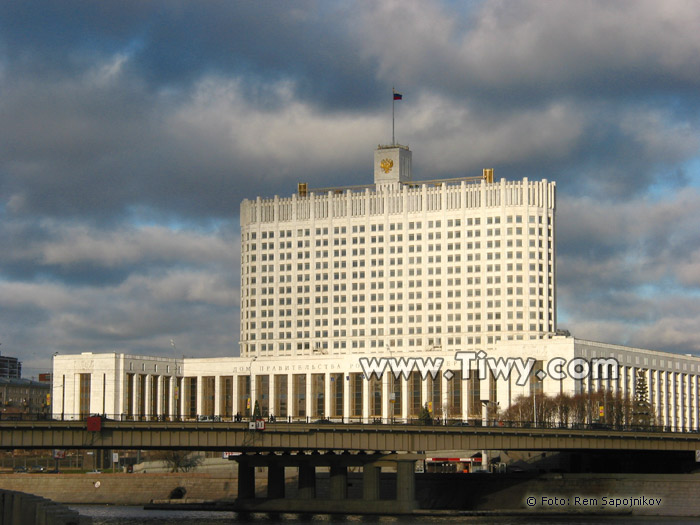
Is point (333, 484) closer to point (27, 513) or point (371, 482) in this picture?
point (371, 482)

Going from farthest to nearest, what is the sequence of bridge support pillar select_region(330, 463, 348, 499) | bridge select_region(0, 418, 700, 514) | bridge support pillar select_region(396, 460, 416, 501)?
1. bridge support pillar select_region(330, 463, 348, 499)
2. bridge support pillar select_region(396, 460, 416, 501)
3. bridge select_region(0, 418, 700, 514)

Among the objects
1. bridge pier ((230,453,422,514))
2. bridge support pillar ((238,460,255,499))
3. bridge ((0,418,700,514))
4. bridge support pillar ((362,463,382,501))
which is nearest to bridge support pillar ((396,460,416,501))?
bridge pier ((230,453,422,514))

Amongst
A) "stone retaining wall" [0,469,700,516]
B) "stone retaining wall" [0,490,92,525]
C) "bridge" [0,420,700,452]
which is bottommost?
"stone retaining wall" [0,469,700,516]

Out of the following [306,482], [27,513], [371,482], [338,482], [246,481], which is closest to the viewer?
[27,513]

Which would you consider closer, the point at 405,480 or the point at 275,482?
the point at 405,480

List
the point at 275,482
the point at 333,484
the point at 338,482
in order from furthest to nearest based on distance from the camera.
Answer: the point at 275,482 < the point at 338,482 < the point at 333,484

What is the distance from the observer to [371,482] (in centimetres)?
15425

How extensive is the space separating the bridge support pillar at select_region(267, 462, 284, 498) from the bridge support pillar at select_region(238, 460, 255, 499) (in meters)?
2.98

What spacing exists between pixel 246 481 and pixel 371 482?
2177 cm

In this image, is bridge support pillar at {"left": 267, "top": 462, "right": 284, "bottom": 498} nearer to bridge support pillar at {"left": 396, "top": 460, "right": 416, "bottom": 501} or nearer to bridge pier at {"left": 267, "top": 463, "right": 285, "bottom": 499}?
bridge pier at {"left": 267, "top": 463, "right": 285, "bottom": 499}

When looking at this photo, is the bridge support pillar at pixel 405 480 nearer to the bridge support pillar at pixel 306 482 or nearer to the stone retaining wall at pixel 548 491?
the bridge support pillar at pixel 306 482

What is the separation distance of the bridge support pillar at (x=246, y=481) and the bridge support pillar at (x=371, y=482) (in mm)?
18986

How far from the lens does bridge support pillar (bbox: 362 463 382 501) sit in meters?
154

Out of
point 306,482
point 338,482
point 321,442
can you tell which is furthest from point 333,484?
point 321,442
